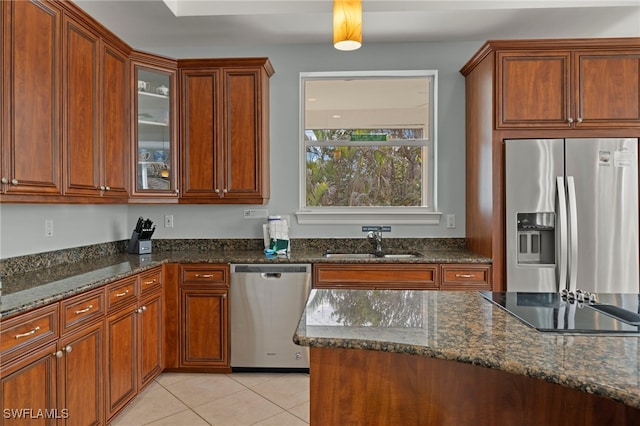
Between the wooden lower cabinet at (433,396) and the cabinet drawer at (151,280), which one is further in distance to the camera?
the cabinet drawer at (151,280)

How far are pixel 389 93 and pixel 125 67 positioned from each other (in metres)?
2.23

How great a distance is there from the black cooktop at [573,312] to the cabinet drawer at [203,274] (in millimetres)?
1977

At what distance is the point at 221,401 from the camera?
2.78 m

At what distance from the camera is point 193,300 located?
3.18m

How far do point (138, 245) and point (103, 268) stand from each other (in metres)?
0.79

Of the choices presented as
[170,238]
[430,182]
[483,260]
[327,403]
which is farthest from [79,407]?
[430,182]

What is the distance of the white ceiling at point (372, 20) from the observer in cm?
312

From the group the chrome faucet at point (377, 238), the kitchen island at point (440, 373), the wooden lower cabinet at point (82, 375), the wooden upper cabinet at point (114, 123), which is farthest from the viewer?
the chrome faucet at point (377, 238)

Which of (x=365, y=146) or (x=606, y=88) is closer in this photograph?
(x=606, y=88)

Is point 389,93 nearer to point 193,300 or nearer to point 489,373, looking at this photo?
point 193,300

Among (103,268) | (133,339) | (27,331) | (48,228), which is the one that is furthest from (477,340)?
(48,228)

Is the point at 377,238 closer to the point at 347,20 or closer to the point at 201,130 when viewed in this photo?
the point at 201,130

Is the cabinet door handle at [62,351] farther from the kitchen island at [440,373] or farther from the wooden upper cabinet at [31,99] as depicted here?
the kitchen island at [440,373]

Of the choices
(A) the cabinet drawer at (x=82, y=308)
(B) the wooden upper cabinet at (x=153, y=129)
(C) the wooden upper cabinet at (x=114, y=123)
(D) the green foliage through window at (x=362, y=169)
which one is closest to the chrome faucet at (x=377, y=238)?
(D) the green foliage through window at (x=362, y=169)
